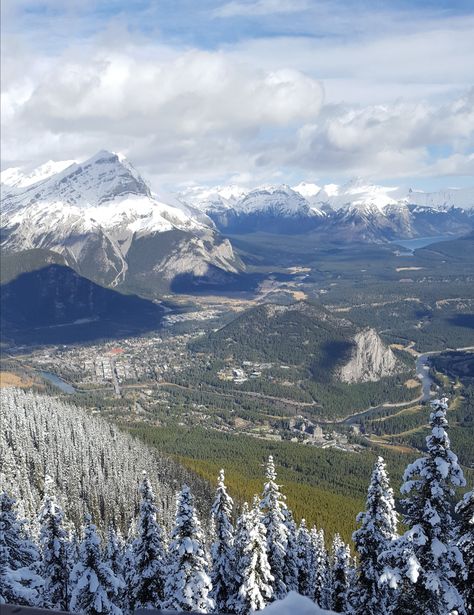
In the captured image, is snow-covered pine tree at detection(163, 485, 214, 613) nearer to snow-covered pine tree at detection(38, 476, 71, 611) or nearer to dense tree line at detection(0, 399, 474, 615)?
dense tree line at detection(0, 399, 474, 615)

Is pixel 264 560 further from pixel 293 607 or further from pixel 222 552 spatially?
pixel 293 607

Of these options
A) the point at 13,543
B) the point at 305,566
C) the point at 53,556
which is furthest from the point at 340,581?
the point at 13,543

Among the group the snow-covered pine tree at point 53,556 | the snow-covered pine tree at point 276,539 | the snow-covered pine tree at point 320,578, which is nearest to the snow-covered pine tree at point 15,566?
the snow-covered pine tree at point 53,556

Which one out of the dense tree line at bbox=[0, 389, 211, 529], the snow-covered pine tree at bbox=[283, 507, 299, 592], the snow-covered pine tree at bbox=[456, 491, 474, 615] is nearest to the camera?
the snow-covered pine tree at bbox=[456, 491, 474, 615]

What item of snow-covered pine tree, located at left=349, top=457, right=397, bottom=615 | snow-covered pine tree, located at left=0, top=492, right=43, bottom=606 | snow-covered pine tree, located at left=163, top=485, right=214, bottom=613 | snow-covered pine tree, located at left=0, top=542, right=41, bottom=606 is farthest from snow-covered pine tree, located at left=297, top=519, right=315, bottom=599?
snow-covered pine tree, located at left=0, top=542, right=41, bottom=606

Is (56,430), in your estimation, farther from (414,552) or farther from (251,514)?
(414,552)
